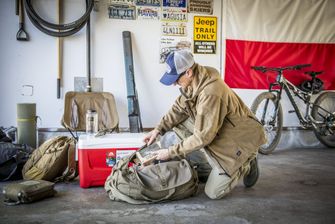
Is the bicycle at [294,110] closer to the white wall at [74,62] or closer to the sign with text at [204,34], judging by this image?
the sign with text at [204,34]

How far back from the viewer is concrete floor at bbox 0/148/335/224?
212cm

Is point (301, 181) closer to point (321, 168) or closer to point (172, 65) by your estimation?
point (321, 168)

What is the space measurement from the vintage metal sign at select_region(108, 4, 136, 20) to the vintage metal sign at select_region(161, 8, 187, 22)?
408 millimetres

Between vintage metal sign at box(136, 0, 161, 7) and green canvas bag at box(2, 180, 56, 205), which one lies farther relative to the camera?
vintage metal sign at box(136, 0, 161, 7)

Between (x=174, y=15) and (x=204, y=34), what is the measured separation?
1.54ft

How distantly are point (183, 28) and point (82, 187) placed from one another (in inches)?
98.4

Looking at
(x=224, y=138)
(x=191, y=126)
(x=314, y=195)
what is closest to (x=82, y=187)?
(x=191, y=126)

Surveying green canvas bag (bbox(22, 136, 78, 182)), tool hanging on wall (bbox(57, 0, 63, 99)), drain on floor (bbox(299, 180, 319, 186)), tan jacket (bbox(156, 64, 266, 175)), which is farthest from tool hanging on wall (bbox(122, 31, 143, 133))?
drain on floor (bbox(299, 180, 319, 186))

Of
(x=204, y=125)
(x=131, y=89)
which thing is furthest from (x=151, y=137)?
(x=131, y=89)

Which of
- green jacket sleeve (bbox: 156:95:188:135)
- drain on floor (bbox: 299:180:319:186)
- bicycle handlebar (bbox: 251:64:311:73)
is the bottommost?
drain on floor (bbox: 299:180:319:186)

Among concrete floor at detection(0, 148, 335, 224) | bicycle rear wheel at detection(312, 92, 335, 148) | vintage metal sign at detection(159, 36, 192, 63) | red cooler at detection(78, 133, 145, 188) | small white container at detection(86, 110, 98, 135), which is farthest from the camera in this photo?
bicycle rear wheel at detection(312, 92, 335, 148)

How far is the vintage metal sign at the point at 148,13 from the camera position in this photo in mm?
4242

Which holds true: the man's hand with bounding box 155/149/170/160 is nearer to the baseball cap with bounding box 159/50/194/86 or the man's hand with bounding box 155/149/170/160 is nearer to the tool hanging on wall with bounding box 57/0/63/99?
the baseball cap with bounding box 159/50/194/86

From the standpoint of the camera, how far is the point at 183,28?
4.36m
